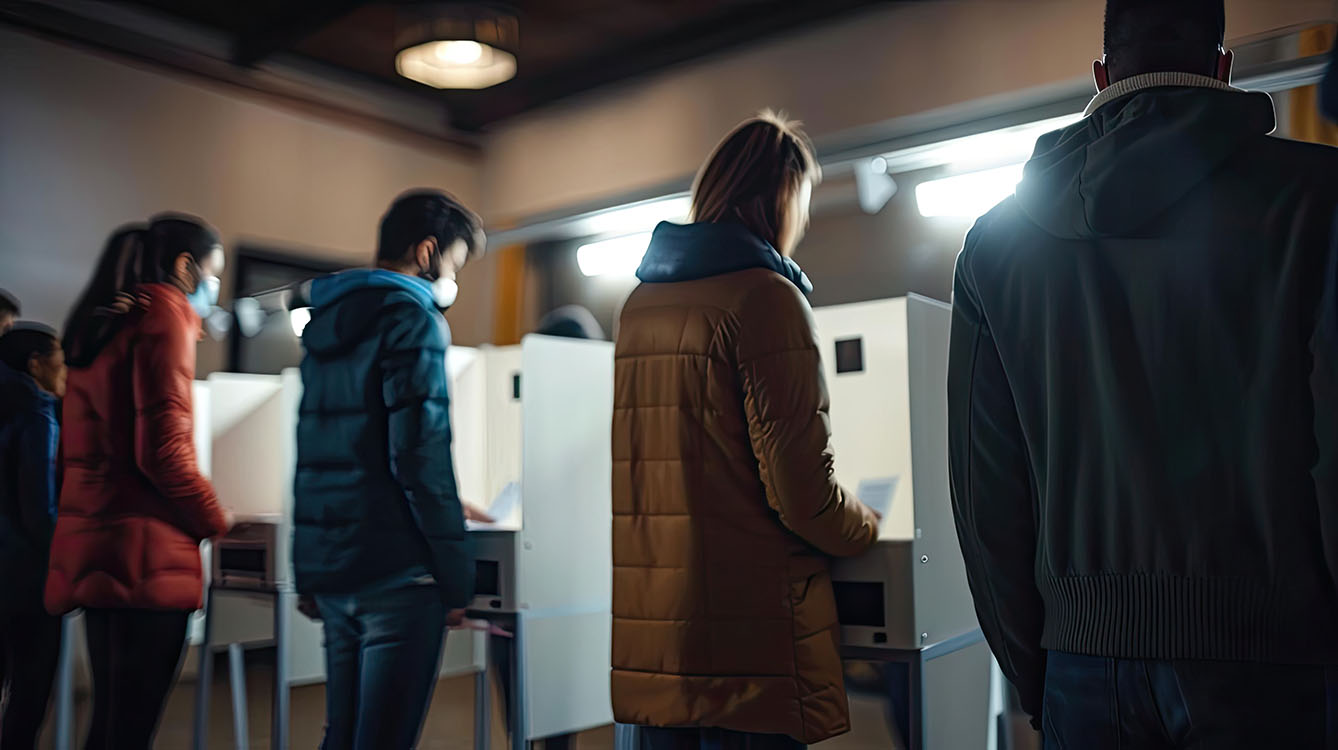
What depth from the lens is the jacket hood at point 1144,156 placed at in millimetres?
1001

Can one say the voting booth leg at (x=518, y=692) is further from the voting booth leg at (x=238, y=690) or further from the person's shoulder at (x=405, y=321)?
the voting booth leg at (x=238, y=690)

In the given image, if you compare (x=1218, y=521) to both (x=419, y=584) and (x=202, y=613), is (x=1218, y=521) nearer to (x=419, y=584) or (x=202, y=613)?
(x=419, y=584)

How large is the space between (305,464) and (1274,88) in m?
1.82

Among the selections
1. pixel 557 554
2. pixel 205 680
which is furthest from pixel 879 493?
pixel 205 680

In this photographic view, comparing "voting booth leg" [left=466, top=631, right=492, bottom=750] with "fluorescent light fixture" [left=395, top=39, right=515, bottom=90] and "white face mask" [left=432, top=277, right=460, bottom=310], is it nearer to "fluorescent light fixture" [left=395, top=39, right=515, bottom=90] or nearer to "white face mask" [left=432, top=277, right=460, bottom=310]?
"white face mask" [left=432, top=277, right=460, bottom=310]

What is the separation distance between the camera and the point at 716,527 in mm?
1684

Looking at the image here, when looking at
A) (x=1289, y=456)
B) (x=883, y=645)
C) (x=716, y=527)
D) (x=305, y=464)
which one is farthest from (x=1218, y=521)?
(x=305, y=464)

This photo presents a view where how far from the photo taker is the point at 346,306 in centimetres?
208

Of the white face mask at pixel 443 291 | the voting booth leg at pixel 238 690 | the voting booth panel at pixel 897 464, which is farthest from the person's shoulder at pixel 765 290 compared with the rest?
the voting booth leg at pixel 238 690

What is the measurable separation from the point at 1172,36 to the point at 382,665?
161cm

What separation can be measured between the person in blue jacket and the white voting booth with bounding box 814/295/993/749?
193 cm

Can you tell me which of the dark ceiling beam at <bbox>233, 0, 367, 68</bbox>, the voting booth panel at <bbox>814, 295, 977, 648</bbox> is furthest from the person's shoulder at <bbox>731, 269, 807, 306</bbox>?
the dark ceiling beam at <bbox>233, 0, 367, 68</bbox>

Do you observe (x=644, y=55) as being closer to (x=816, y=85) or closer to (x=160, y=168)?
(x=816, y=85)

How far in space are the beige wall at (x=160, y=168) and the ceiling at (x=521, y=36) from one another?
180mm
